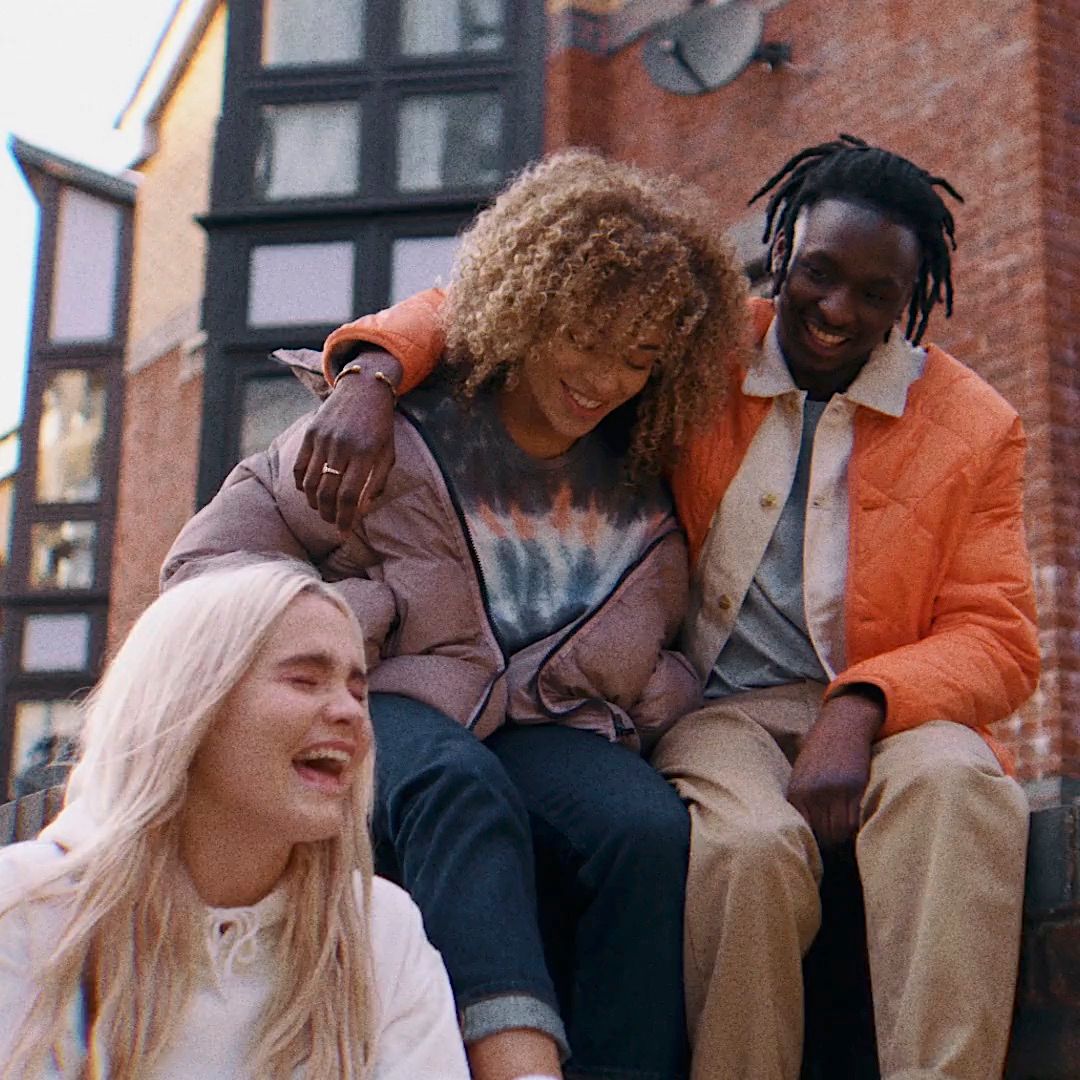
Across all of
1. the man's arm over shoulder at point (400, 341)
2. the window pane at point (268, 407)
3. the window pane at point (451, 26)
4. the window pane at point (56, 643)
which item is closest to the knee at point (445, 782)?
the man's arm over shoulder at point (400, 341)

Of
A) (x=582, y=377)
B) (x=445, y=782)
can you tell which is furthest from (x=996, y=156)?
(x=445, y=782)

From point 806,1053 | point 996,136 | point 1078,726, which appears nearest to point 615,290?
point 806,1053

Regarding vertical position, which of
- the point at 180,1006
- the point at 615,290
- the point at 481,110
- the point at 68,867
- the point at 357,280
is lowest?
the point at 180,1006

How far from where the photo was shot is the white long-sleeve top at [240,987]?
2.17 m

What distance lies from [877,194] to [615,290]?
0.55 metres

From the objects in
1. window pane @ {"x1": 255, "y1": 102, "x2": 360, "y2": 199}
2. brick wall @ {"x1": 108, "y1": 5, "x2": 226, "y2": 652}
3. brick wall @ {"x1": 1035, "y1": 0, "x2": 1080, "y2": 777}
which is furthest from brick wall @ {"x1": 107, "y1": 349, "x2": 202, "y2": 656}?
brick wall @ {"x1": 1035, "y1": 0, "x2": 1080, "y2": 777}

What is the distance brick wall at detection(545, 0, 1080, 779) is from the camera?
650 centimetres

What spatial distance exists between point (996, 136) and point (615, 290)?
14.2 feet

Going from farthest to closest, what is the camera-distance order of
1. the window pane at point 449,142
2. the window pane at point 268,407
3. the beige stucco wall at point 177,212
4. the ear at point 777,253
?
the beige stucco wall at point 177,212 < the window pane at point 449,142 < the window pane at point 268,407 < the ear at point 777,253

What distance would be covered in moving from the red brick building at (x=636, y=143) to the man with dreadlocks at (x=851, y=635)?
3.28 meters

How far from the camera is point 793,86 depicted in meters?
7.94

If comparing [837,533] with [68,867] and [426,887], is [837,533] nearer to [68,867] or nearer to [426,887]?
[426,887]

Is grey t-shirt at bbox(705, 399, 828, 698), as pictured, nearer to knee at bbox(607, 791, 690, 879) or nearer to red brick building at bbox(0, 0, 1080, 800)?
knee at bbox(607, 791, 690, 879)

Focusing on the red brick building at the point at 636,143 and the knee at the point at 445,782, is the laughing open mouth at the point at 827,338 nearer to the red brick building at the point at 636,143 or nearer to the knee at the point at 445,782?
the knee at the point at 445,782
